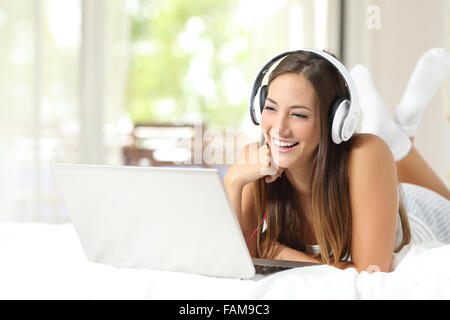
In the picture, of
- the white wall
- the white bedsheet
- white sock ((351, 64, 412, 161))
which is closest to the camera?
the white bedsheet

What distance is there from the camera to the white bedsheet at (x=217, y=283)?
766mm

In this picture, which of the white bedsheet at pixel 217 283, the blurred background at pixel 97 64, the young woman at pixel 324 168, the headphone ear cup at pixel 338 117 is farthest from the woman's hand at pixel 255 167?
the blurred background at pixel 97 64

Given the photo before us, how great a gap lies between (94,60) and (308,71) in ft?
7.93

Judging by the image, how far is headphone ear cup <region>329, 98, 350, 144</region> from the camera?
3.26 feet

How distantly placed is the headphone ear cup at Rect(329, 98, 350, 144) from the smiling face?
0.13 ft

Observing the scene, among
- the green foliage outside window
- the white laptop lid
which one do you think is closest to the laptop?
the white laptop lid

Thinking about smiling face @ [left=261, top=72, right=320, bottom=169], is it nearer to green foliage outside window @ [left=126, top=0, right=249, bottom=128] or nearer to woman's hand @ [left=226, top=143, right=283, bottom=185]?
woman's hand @ [left=226, top=143, right=283, bottom=185]

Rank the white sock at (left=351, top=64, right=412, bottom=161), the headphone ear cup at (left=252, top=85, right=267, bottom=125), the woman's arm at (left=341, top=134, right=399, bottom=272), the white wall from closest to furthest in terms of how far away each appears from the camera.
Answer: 1. the woman's arm at (left=341, top=134, right=399, bottom=272)
2. the headphone ear cup at (left=252, top=85, right=267, bottom=125)
3. the white sock at (left=351, top=64, right=412, bottom=161)
4. the white wall

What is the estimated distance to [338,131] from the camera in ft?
3.29

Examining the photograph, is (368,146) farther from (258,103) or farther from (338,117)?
(258,103)

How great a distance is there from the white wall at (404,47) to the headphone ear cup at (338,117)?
1.73 m

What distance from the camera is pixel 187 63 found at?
908 centimetres

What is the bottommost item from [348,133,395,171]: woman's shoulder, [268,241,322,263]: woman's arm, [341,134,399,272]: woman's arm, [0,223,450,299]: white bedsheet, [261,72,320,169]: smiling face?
[268,241,322,263]: woman's arm
